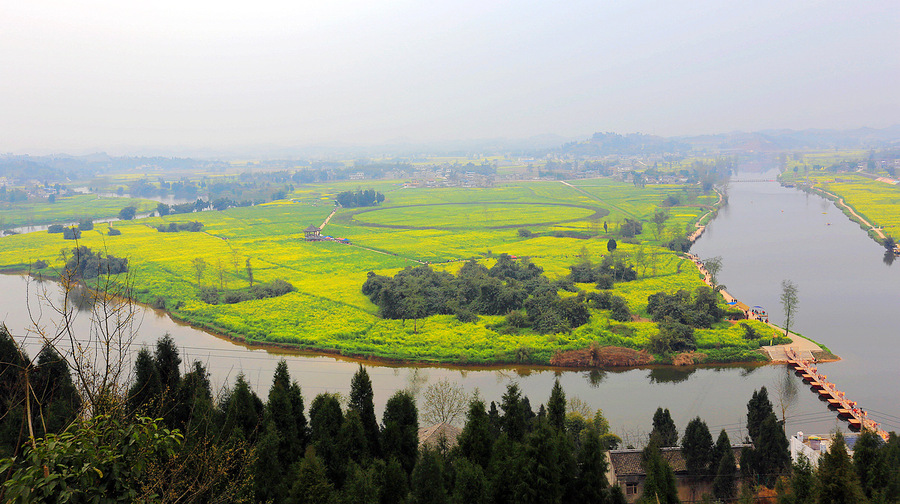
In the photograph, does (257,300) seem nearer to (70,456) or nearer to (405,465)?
(405,465)

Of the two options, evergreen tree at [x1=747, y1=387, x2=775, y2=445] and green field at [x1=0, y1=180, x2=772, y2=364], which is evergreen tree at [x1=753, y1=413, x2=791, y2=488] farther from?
green field at [x1=0, y1=180, x2=772, y2=364]

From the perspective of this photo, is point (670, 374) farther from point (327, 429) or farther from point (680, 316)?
point (327, 429)

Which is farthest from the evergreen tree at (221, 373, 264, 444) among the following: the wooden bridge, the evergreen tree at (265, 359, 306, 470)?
the wooden bridge

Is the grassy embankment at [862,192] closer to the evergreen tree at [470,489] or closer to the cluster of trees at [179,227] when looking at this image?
the evergreen tree at [470,489]

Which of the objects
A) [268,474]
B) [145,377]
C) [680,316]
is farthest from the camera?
[680,316]

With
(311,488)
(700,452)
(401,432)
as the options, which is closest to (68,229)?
(401,432)

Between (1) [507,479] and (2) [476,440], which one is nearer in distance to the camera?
(1) [507,479]

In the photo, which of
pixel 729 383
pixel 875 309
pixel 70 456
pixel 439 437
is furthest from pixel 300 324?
pixel 875 309
